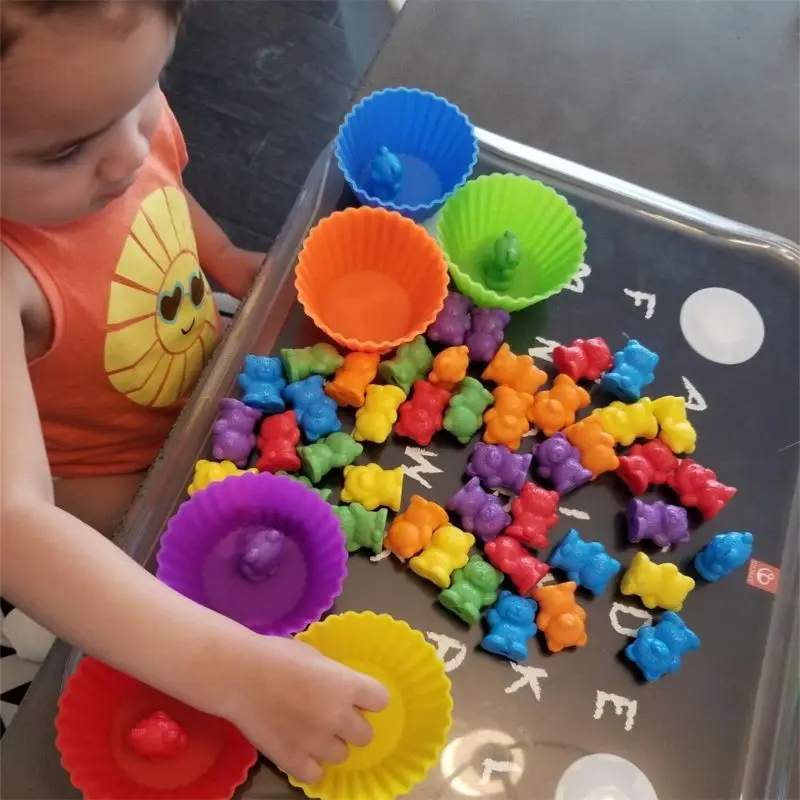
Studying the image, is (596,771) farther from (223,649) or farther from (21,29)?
(21,29)

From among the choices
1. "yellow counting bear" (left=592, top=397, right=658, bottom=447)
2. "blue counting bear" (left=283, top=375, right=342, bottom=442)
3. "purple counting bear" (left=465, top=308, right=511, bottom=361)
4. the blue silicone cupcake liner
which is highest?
the blue silicone cupcake liner

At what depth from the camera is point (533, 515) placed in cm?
51

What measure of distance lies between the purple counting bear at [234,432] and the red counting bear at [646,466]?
237mm

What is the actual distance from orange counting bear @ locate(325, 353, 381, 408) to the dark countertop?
11.1 inches

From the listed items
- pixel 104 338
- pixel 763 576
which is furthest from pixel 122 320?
pixel 763 576

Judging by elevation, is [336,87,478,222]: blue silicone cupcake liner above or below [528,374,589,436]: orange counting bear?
above

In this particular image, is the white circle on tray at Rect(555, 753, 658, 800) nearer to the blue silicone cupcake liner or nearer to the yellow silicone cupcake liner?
the yellow silicone cupcake liner

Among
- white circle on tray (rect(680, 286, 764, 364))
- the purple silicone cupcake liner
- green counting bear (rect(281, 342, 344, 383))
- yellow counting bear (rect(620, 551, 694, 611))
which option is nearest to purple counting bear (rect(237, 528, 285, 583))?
the purple silicone cupcake liner

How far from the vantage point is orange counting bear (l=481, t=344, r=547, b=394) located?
55 cm

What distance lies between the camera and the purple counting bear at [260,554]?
47cm

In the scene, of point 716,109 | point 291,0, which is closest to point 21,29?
point 716,109

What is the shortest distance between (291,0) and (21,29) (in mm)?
1022

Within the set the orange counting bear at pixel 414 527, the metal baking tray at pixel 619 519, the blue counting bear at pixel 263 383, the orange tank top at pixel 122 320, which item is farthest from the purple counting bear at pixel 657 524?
the orange tank top at pixel 122 320

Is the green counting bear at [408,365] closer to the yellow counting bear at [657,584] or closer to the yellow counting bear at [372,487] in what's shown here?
the yellow counting bear at [372,487]
